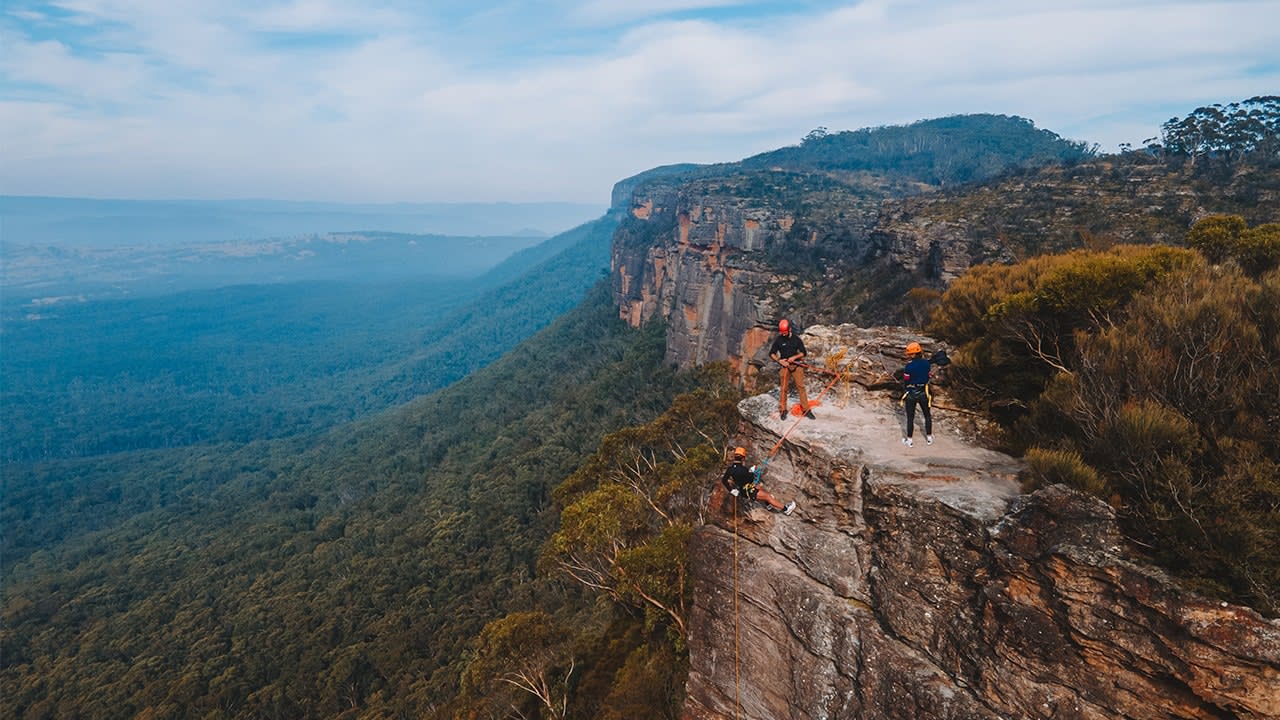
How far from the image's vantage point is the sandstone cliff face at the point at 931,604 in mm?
6531

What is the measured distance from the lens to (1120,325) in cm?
1048

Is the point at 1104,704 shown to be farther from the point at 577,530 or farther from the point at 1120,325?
the point at 577,530

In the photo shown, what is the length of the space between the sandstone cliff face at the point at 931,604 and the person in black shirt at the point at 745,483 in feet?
0.96

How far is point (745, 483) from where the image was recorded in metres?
10.3

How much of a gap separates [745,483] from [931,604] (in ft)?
11.2

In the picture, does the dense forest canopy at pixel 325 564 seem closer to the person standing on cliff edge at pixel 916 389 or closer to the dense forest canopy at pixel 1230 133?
the person standing on cliff edge at pixel 916 389

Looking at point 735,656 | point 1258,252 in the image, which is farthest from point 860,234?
point 735,656

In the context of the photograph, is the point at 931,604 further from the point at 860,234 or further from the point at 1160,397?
the point at 860,234

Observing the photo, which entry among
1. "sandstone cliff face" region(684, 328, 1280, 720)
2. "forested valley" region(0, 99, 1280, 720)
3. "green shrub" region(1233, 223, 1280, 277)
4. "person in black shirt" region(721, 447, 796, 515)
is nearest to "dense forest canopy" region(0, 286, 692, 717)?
"forested valley" region(0, 99, 1280, 720)

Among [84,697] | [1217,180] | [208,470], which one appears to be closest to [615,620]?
[84,697]

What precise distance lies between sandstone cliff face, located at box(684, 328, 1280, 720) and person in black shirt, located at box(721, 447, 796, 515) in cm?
29

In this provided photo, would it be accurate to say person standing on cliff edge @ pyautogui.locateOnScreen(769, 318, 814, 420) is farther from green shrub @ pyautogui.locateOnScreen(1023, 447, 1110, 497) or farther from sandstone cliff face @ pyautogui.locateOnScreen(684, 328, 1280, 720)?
green shrub @ pyautogui.locateOnScreen(1023, 447, 1110, 497)

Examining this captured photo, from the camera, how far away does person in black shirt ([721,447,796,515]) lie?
10250mm

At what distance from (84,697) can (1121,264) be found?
58.4 metres
